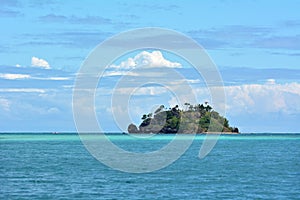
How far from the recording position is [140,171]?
80.8 meters

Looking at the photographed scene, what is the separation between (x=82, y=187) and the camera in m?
61.9

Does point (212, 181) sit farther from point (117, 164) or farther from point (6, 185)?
point (117, 164)

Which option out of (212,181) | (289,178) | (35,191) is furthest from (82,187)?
(289,178)

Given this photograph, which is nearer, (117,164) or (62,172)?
(62,172)

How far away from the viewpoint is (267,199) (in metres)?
54.9

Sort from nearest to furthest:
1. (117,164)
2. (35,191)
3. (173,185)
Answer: (35,191) → (173,185) → (117,164)

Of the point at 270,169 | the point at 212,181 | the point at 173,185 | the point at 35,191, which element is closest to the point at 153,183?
the point at 173,185

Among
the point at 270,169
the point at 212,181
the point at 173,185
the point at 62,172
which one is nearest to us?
the point at 173,185

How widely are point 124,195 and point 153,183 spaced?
918 cm

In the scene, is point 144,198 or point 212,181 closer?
point 144,198

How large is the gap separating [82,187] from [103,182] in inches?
192

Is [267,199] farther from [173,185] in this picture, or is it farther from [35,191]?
[35,191]

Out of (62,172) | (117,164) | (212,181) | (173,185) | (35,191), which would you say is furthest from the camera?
(117,164)

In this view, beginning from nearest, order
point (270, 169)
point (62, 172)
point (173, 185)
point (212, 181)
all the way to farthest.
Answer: point (173, 185) → point (212, 181) → point (62, 172) → point (270, 169)
